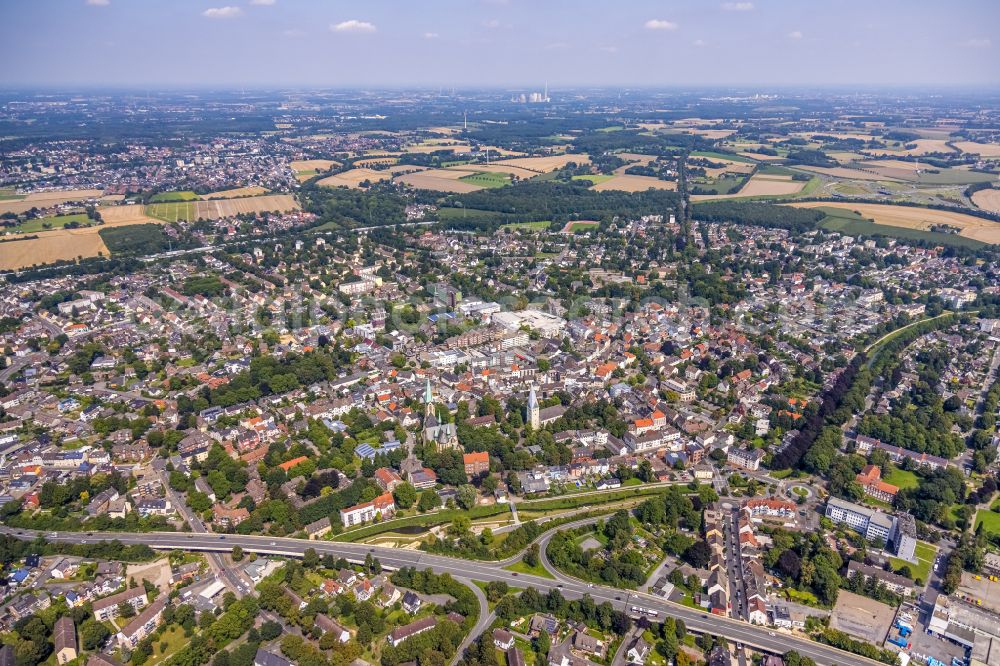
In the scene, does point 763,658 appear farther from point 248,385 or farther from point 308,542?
point 248,385

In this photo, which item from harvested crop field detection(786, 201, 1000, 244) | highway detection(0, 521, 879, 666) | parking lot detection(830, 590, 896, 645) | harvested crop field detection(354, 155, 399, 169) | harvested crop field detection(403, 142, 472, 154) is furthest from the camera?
harvested crop field detection(403, 142, 472, 154)

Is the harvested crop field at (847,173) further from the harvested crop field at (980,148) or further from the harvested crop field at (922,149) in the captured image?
the harvested crop field at (980,148)

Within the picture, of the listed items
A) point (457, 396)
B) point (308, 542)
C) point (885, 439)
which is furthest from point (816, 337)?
point (308, 542)

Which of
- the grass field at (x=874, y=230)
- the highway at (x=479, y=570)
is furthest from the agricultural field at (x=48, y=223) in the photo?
the grass field at (x=874, y=230)

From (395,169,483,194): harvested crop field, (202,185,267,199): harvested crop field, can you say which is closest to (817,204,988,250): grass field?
(395,169,483,194): harvested crop field

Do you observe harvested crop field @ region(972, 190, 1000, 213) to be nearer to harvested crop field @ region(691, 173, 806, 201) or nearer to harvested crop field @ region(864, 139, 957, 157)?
harvested crop field @ region(691, 173, 806, 201)

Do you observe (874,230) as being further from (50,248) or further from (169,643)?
(50,248)
